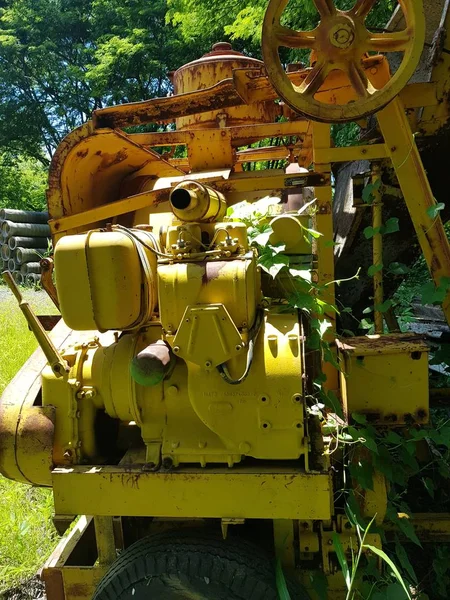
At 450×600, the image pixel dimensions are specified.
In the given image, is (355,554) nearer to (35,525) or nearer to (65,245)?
(65,245)

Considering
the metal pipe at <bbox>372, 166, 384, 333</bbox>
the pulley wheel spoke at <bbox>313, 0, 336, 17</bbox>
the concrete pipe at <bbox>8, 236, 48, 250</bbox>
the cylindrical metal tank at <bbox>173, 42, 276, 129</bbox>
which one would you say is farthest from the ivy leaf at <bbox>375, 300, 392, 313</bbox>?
the concrete pipe at <bbox>8, 236, 48, 250</bbox>

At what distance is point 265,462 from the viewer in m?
2.03

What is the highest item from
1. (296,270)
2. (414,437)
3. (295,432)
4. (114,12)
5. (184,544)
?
(114,12)

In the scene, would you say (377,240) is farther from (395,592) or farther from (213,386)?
(395,592)

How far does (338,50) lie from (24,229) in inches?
538

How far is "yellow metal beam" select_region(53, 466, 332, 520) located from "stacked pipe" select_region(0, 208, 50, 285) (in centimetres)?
1237

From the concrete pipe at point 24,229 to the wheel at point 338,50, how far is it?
512 inches

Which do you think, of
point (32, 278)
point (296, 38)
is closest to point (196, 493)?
point (296, 38)

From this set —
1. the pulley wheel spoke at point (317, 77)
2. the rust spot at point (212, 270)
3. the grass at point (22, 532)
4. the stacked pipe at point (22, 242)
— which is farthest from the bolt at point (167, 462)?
the stacked pipe at point (22, 242)

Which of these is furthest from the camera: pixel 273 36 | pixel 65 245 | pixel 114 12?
pixel 114 12

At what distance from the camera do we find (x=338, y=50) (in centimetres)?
215

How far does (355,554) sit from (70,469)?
3.97ft

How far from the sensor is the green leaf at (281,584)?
1882 millimetres

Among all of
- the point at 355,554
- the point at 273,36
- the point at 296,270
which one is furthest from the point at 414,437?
the point at 273,36
